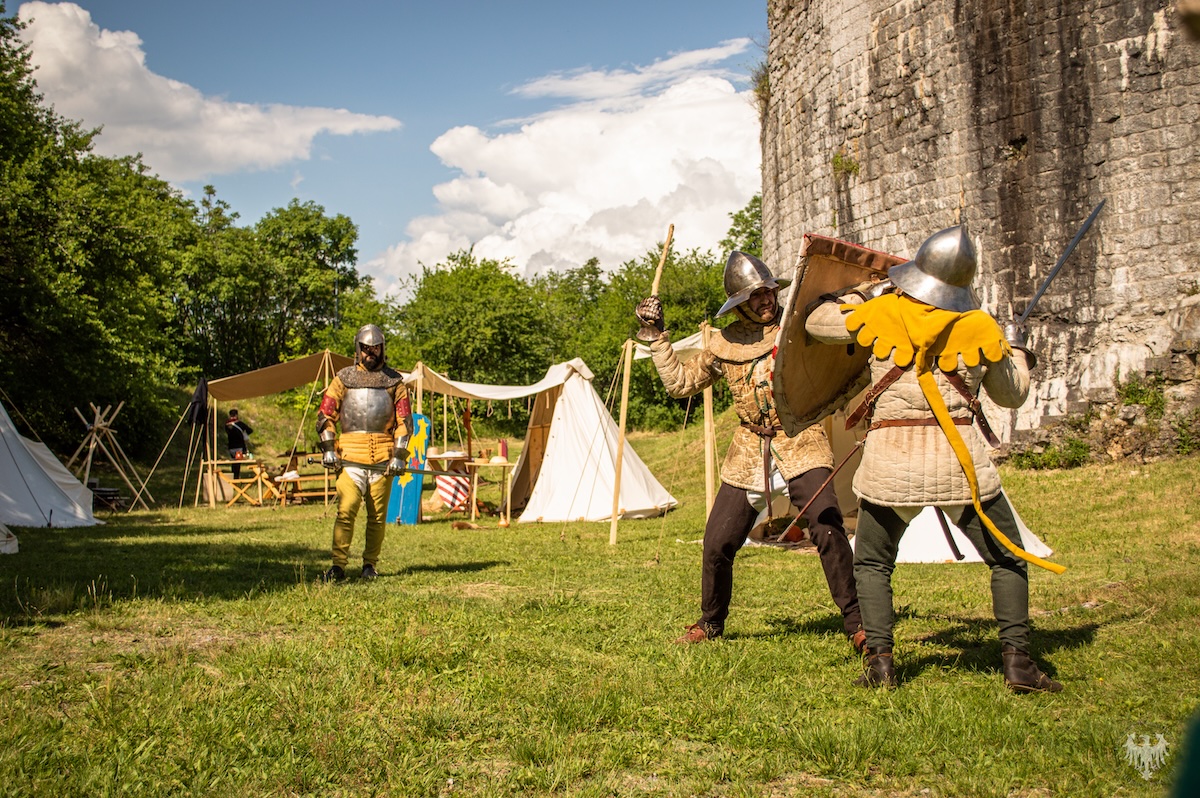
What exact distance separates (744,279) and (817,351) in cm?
65

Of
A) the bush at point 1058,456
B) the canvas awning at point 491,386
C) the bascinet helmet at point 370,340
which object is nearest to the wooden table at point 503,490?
the canvas awning at point 491,386

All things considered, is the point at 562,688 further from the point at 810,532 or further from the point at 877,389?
the point at 877,389

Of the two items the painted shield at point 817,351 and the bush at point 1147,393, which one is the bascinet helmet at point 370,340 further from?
the bush at point 1147,393

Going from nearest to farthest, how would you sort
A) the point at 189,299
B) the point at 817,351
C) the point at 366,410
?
the point at 817,351 → the point at 366,410 → the point at 189,299

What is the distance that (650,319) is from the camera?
203 inches

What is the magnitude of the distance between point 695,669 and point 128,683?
7.30ft

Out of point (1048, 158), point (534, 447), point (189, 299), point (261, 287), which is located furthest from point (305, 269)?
point (1048, 158)

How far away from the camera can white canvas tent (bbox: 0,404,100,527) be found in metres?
12.3

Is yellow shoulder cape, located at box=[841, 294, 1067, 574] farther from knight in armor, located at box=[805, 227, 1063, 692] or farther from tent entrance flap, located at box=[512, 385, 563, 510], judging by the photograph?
tent entrance flap, located at box=[512, 385, 563, 510]

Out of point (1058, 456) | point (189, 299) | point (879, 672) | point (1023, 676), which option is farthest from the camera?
point (189, 299)

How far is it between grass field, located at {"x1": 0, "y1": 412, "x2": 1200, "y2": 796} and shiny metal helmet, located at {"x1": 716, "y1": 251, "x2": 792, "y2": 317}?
1.67 metres

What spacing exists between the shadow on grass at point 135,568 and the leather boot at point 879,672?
381cm

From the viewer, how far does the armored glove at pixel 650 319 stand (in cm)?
515

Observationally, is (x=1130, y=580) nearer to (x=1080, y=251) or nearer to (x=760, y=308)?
(x=760, y=308)
